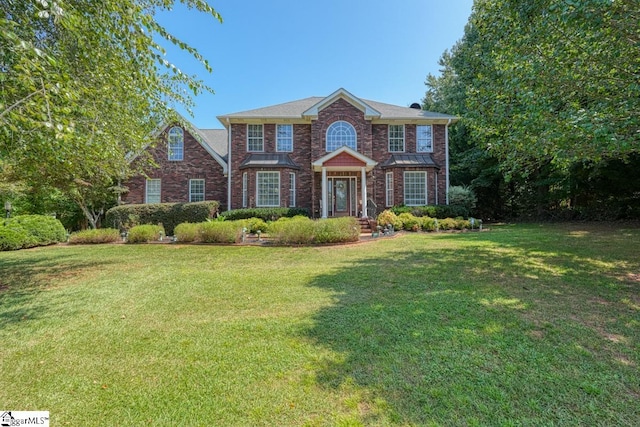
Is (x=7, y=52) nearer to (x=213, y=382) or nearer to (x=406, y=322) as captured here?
(x=213, y=382)

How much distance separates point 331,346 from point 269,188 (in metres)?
14.2

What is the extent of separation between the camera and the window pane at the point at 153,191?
1772 cm

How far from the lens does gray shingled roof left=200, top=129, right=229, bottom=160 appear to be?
19.7 metres

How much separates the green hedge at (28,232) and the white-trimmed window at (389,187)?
1645 centimetres

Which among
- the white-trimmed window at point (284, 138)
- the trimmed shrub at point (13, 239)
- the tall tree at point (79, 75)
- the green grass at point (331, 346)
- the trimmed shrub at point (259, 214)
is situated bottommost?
the green grass at point (331, 346)

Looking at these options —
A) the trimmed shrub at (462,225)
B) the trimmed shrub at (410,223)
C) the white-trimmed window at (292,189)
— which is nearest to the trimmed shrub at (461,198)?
the trimmed shrub at (462,225)

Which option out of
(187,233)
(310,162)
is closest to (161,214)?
(187,233)

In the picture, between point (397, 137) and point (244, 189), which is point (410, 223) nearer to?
point (397, 137)

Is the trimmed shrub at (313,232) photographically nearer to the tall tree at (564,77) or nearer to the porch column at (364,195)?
the porch column at (364,195)

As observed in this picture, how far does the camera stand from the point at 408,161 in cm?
1734

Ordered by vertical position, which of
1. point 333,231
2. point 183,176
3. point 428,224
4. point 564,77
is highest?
point 564,77

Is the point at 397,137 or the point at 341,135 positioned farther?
the point at 397,137

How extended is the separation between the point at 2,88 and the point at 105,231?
10.6 meters

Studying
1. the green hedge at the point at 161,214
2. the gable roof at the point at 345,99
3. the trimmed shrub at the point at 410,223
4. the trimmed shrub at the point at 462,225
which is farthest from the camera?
the gable roof at the point at 345,99
